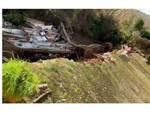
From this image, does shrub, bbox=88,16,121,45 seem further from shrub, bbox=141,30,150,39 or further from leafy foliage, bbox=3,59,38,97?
leafy foliage, bbox=3,59,38,97

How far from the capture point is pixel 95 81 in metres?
3.48

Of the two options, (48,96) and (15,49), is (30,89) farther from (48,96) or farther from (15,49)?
(15,49)

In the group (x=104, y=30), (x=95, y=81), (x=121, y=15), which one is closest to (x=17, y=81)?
(x=95, y=81)

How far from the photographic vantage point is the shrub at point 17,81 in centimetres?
220

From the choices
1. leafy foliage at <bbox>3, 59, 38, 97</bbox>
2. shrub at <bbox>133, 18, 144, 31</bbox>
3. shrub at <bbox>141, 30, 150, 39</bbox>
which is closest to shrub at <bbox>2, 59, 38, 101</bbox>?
leafy foliage at <bbox>3, 59, 38, 97</bbox>

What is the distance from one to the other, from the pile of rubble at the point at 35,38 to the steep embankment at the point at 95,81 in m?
1.01

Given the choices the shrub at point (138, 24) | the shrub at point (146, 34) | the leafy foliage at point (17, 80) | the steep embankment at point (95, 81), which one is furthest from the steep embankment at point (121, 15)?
the leafy foliage at point (17, 80)

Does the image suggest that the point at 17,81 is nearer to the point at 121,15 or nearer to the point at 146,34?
the point at 121,15

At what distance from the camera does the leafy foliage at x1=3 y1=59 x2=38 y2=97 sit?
86.7 inches

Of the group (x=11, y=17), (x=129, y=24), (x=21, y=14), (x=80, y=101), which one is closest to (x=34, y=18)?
(x=21, y=14)

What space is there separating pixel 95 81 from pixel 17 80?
153 centimetres

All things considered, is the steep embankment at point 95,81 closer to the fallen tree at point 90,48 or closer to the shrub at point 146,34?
the fallen tree at point 90,48

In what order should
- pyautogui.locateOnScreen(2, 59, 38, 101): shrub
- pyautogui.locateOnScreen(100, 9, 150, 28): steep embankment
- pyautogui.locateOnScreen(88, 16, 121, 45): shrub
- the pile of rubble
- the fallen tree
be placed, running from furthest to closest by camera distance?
1. pyautogui.locateOnScreen(88, 16, 121, 45): shrub
2. pyautogui.locateOnScreen(100, 9, 150, 28): steep embankment
3. the fallen tree
4. the pile of rubble
5. pyautogui.locateOnScreen(2, 59, 38, 101): shrub
